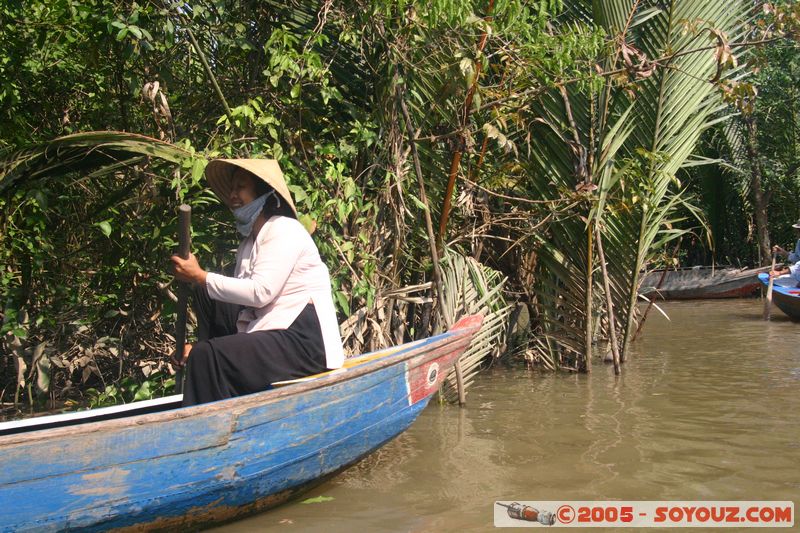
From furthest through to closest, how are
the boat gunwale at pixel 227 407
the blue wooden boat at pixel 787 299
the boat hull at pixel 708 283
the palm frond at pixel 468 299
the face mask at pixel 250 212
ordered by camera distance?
1. the boat hull at pixel 708 283
2. the blue wooden boat at pixel 787 299
3. the palm frond at pixel 468 299
4. the face mask at pixel 250 212
5. the boat gunwale at pixel 227 407

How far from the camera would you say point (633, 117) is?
671 cm

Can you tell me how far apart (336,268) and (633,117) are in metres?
2.99

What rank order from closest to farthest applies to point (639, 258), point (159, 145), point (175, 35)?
point (159, 145)
point (175, 35)
point (639, 258)

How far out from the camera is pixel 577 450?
4547 mm

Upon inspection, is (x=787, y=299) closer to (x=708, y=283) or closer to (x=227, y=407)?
(x=708, y=283)

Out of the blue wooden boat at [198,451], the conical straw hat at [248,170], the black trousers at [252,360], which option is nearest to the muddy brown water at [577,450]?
the blue wooden boat at [198,451]

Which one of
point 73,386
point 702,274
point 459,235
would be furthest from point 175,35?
point 702,274

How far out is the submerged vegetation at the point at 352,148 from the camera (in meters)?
4.87

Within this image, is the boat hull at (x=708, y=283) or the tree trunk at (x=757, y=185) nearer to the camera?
the boat hull at (x=708, y=283)

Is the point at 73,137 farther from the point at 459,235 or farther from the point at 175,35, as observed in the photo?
the point at 459,235

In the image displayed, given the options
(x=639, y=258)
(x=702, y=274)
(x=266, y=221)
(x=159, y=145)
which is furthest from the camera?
(x=702, y=274)

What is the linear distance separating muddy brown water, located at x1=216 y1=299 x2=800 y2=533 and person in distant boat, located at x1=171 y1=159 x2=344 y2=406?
624mm

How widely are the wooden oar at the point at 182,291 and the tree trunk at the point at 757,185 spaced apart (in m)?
14.5

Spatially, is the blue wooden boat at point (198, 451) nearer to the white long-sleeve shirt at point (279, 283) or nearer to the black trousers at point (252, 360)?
the black trousers at point (252, 360)
